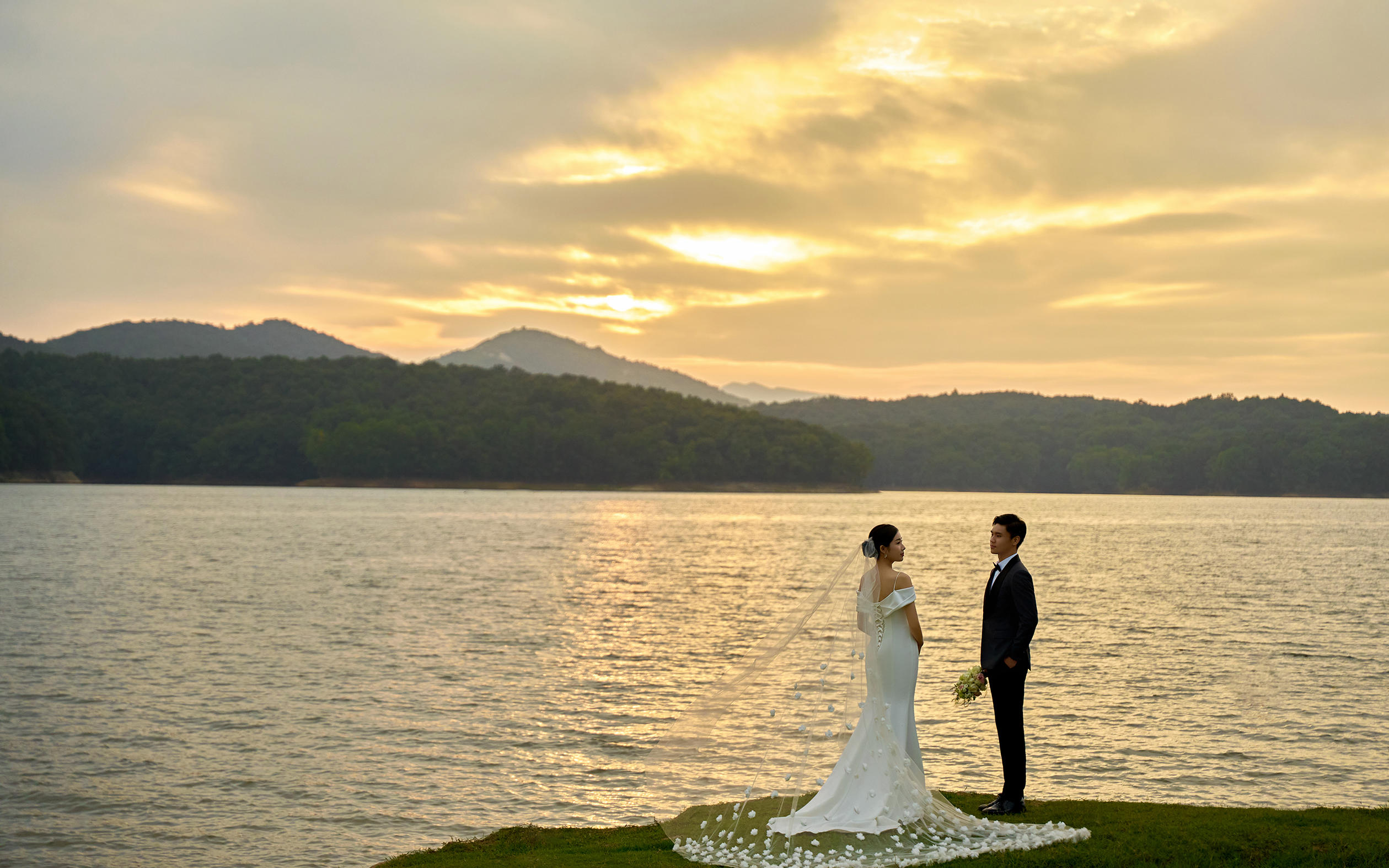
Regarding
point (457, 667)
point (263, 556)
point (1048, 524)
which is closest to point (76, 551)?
point (263, 556)

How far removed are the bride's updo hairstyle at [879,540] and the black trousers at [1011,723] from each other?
1.63m

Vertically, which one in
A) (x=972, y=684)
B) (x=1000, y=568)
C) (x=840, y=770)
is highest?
(x=1000, y=568)

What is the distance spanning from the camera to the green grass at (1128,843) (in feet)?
28.3

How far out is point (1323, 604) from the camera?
4409 cm

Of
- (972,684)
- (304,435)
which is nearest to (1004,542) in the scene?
(972,684)

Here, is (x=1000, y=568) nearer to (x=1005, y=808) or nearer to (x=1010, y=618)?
(x=1010, y=618)

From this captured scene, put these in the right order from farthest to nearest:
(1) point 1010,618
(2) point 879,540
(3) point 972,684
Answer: (3) point 972,684 < (1) point 1010,618 < (2) point 879,540

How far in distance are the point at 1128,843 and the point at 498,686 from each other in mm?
17258

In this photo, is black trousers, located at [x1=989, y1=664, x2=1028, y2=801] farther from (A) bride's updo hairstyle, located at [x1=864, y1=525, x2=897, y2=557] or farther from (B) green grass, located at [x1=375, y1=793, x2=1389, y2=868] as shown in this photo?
(A) bride's updo hairstyle, located at [x1=864, y1=525, x2=897, y2=557]

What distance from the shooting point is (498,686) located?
24.0m

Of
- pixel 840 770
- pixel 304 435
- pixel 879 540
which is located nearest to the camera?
pixel 840 770

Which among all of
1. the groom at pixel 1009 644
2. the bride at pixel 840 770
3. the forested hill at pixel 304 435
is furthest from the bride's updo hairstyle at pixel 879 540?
the forested hill at pixel 304 435

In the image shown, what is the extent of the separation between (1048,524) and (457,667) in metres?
102

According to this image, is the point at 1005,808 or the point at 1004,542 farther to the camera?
the point at 1005,808
